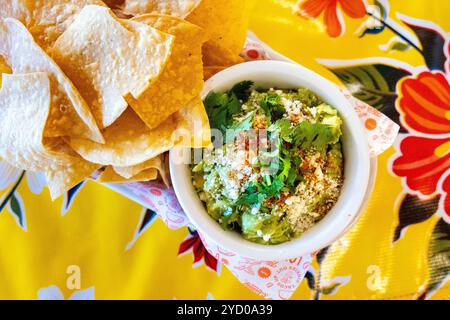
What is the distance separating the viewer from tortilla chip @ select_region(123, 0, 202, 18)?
3.24ft

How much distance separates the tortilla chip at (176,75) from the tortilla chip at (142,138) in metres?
0.02

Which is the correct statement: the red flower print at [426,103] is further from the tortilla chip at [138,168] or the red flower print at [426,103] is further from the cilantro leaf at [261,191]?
the tortilla chip at [138,168]

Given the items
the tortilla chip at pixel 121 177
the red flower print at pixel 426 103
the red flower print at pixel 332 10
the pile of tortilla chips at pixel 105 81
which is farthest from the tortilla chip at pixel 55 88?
the red flower print at pixel 426 103

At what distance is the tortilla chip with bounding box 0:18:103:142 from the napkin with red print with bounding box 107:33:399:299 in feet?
0.66

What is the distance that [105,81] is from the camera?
955mm

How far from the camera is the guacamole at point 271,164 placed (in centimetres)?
93

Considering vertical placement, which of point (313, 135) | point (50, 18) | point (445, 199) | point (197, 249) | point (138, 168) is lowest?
point (197, 249)

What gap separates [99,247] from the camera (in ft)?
4.07

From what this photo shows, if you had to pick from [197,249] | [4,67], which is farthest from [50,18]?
[197,249]

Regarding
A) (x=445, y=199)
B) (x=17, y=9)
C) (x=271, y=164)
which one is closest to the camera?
(x=271, y=164)

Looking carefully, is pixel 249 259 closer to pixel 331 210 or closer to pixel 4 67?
pixel 331 210

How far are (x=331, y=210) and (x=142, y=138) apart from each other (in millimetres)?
400

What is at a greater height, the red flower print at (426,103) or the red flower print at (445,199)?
the red flower print at (426,103)
